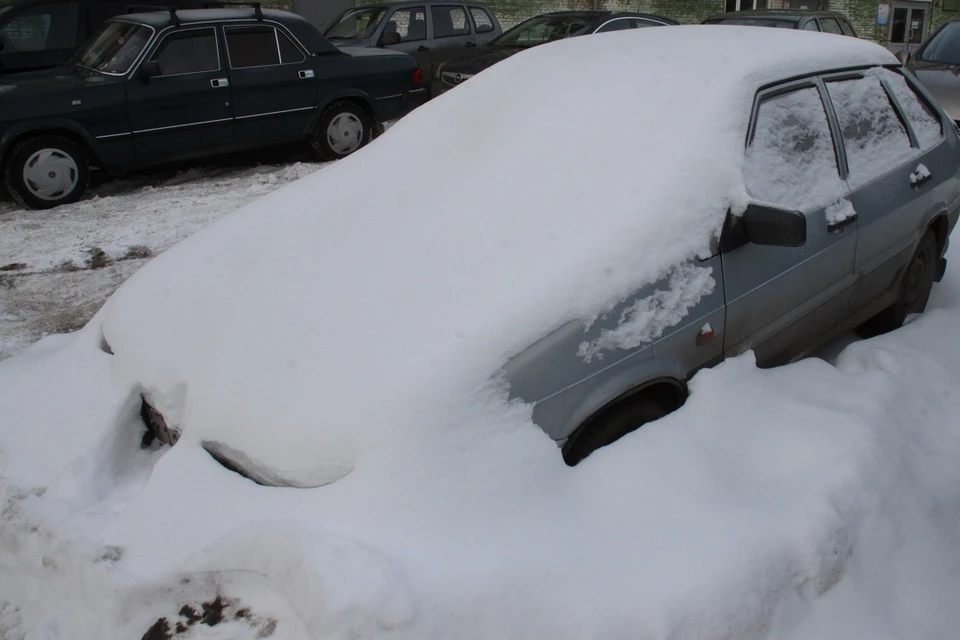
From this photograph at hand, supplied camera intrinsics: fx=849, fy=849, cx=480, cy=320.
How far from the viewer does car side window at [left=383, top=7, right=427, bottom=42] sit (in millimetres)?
11010

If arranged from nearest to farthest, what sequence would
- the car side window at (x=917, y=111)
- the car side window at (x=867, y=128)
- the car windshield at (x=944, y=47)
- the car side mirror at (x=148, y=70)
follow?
1. the car side window at (x=867, y=128)
2. the car side window at (x=917, y=111)
3. the car side mirror at (x=148, y=70)
4. the car windshield at (x=944, y=47)

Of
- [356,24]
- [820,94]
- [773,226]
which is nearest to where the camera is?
[773,226]

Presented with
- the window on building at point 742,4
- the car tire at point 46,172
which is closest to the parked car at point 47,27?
the car tire at point 46,172

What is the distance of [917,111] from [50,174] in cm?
631

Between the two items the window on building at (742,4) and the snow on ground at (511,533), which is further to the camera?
the window on building at (742,4)

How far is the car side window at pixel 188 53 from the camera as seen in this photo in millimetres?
7379

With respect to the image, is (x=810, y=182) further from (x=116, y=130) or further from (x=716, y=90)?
(x=116, y=130)

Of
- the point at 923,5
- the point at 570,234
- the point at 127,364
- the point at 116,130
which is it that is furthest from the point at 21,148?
the point at 923,5

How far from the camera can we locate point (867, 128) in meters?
3.60

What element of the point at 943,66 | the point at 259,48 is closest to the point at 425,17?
the point at 259,48

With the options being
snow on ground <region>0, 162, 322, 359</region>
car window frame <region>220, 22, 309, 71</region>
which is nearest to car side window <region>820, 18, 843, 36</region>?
car window frame <region>220, 22, 309, 71</region>

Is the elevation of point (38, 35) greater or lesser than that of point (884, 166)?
greater

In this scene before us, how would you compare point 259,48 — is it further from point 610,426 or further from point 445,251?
point 610,426

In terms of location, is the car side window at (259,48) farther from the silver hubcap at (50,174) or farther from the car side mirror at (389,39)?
the car side mirror at (389,39)
